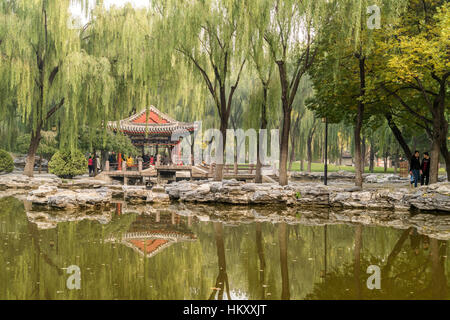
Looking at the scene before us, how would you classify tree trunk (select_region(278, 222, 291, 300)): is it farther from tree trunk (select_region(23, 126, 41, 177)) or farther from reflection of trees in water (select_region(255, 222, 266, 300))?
tree trunk (select_region(23, 126, 41, 177))

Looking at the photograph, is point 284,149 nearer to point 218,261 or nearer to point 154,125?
point 218,261

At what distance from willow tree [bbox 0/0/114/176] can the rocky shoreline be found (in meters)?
3.78

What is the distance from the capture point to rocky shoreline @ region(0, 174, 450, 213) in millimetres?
11352

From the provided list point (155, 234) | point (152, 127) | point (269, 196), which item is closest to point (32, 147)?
point (152, 127)

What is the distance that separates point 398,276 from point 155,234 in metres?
4.24

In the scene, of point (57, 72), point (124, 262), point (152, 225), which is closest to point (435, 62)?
point (152, 225)

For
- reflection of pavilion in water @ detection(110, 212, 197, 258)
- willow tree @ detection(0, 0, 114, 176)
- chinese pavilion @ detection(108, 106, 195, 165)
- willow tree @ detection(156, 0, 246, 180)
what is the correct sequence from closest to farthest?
reflection of pavilion in water @ detection(110, 212, 197, 258) < willow tree @ detection(156, 0, 246, 180) < willow tree @ detection(0, 0, 114, 176) < chinese pavilion @ detection(108, 106, 195, 165)

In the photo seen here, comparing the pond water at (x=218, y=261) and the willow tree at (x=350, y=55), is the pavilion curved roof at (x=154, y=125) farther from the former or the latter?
the pond water at (x=218, y=261)

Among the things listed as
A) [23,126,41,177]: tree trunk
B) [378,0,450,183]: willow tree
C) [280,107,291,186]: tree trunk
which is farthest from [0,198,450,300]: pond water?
[23,126,41,177]: tree trunk

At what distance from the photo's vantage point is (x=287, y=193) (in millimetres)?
12945

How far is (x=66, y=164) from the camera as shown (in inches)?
763

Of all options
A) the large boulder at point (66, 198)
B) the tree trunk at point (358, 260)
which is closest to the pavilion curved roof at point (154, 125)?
the large boulder at point (66, 198)
